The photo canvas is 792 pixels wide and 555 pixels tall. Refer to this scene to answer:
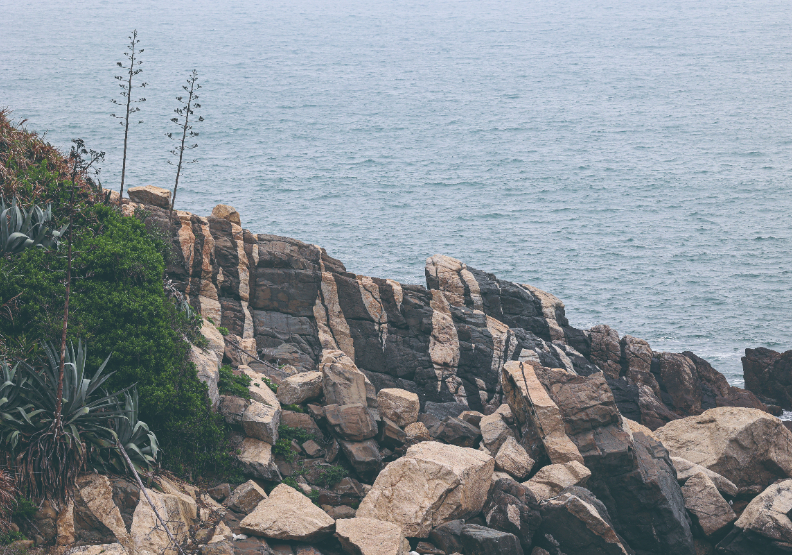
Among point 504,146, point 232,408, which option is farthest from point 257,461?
point 504,146

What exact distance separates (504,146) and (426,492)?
87.5 meters

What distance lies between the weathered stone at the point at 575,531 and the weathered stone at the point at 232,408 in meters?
9.12

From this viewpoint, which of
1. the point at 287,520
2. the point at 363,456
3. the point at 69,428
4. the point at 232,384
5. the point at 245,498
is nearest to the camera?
the point at 69,428

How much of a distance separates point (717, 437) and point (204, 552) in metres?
21.1

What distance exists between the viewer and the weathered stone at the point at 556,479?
71.9 feet

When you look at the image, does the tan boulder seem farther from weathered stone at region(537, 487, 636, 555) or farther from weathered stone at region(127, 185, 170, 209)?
weathered stone at region(537, 487, 636, 555)

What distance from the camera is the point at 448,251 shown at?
65875 mm

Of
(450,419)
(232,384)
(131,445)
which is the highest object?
(131,445)

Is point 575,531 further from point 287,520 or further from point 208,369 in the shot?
point 208,369

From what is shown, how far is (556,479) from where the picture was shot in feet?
72.6

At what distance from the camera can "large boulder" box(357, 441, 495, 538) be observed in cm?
1902

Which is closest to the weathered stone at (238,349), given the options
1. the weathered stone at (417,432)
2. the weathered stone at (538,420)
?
the weathered stone at (417,432)

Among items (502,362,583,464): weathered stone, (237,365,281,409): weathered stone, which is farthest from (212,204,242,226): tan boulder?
(502,362,583,464): weathered stone

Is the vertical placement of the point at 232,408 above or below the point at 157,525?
above
